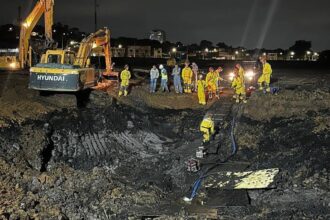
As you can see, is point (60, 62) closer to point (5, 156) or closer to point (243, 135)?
point (5, 156)

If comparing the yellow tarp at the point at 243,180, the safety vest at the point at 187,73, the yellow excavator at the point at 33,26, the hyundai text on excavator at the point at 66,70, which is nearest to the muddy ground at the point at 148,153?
the yellow tarp at the point at 243,180

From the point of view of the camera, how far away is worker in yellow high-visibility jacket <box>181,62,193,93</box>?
22.7m

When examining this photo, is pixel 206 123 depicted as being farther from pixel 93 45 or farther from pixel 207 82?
pixel 93 45

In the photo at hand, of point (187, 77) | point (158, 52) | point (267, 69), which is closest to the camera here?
point (267, 69)

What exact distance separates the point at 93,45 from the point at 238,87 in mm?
7431

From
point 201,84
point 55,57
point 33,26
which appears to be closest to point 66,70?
point 55,57

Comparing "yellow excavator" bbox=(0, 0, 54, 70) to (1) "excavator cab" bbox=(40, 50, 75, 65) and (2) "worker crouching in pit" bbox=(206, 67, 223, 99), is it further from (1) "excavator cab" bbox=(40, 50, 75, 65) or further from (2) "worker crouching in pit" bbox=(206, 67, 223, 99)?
(2) "worker crouching in pit" bbox=(206, 67, 223, 99)

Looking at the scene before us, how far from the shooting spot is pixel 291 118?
1706 centimetres

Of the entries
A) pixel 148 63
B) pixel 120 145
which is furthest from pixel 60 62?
pixel 148 63

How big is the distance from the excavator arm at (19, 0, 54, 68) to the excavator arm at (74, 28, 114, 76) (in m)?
1.57

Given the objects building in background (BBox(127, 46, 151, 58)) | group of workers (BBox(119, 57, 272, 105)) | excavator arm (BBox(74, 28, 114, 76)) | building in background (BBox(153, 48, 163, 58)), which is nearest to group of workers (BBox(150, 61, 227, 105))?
group of workers (BBox(119, 57, 272, 105))

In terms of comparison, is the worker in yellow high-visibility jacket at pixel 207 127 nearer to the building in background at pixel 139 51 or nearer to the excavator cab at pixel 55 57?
the excavator cab at pixel 55 57

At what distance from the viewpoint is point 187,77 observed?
23.0m

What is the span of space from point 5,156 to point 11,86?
29.5ft
